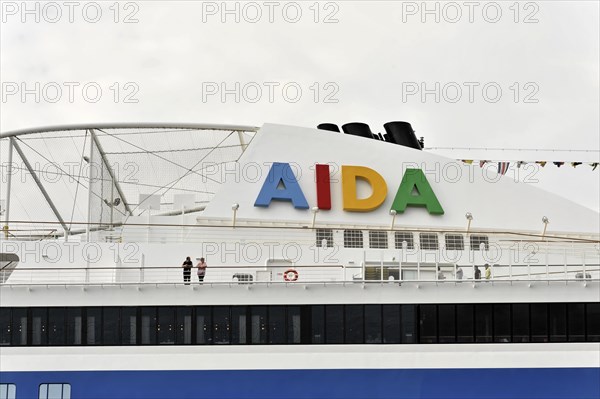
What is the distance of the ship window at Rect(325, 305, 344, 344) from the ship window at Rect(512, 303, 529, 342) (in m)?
3.84

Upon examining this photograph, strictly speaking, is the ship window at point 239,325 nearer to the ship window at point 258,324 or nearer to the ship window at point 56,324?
the ship window at point 258,324

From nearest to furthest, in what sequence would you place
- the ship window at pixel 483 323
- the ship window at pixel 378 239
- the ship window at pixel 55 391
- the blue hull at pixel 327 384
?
the blue hull at pixel 327 384 → the ship window at pixel 55 391 → the ship window at pixel 483 323 → the ship window at pixel 378 239

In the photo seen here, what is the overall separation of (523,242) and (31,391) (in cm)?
1286

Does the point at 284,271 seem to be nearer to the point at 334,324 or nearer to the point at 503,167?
the point at 334,324

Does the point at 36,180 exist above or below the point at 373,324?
above

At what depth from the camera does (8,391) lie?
2184 cm

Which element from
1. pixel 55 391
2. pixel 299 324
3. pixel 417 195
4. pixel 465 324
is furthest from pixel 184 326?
pixel 417 195

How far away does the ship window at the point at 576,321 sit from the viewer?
22.3 meters

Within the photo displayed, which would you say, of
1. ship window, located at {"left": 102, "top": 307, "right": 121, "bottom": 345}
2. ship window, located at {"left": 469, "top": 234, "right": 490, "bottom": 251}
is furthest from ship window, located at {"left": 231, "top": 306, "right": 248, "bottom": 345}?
ship window, located at {"left": 469, "top": 234, "right": 490, "bottom": 251}

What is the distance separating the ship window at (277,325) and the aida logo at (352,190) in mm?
4450

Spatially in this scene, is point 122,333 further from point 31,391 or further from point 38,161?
point 38,161

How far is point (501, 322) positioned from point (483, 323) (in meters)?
0.41

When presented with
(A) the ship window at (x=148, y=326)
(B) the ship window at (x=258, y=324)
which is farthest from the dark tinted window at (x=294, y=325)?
(A) the ship window at (x=148, y=326)

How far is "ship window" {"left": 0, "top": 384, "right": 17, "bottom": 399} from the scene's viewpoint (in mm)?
21828
